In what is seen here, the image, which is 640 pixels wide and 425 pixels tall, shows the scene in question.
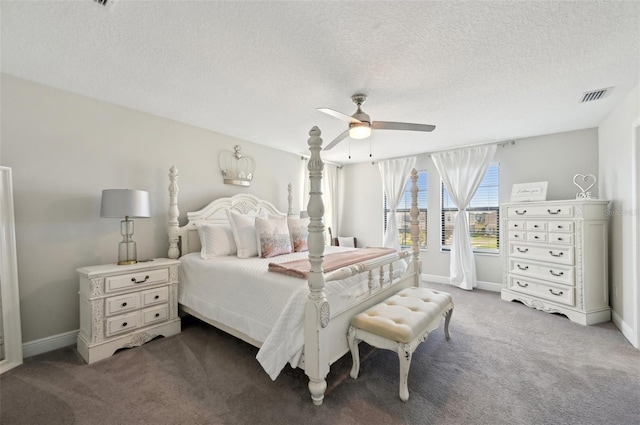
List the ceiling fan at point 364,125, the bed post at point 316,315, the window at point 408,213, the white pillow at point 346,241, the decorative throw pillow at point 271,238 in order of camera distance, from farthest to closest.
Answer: the white pillow at point 346,241
the window at point 408,213
the decorative throw pillow at point 271,238
the ceiling fan at point 364,125
the bed post at point 316,315

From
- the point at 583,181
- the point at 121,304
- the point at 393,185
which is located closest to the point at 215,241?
the point at 121,304

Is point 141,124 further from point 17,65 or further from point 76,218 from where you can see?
point 76,218

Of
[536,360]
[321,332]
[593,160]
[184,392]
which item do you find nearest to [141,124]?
[184,392]

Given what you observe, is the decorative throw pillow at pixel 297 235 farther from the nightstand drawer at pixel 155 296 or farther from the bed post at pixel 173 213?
the nightstand drawer at pixel 155 296

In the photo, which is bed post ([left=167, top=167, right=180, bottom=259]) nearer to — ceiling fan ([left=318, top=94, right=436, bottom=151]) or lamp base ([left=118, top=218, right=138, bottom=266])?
lamp base ([left=118, top=218, right=138, bottom=266])

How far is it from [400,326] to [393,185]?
3840 mm

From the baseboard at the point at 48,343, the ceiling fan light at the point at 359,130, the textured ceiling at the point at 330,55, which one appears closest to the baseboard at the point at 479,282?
the ceiling fan light at the point at 359,130

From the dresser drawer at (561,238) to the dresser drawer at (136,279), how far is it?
4550 millimetres

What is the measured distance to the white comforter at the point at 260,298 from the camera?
5.94 feet

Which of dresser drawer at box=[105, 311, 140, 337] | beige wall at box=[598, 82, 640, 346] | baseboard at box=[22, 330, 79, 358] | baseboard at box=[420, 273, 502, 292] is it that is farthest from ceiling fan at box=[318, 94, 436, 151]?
baseboard at box=[22, 330, 79, 358]

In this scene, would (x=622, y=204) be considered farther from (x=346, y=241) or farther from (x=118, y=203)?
(x=118, y=203)

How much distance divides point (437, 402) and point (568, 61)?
8.82ft

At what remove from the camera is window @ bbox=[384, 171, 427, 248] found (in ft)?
16.6

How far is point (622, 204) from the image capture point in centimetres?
285
